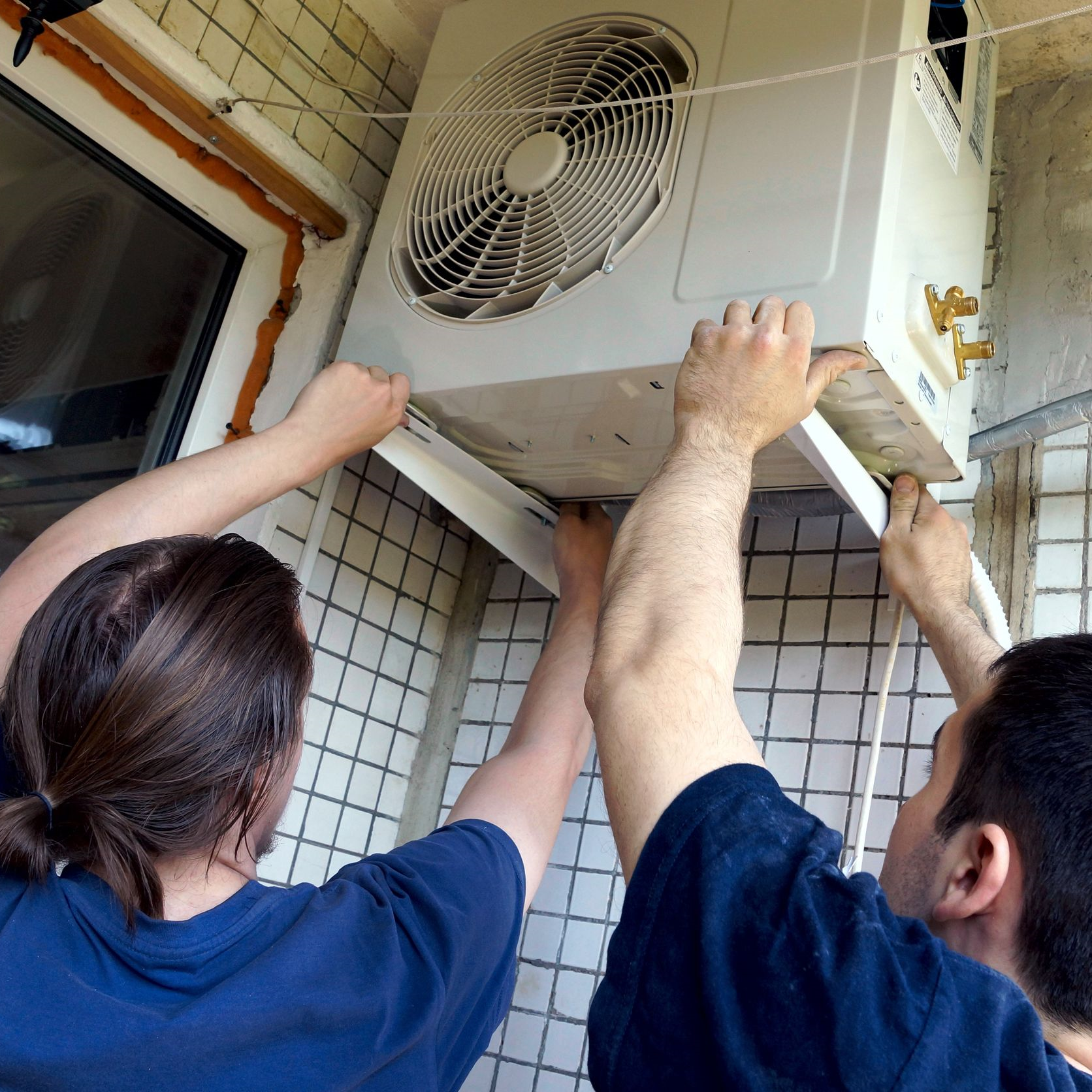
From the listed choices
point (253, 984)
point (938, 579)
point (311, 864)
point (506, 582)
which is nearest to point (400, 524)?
point (506, 582)

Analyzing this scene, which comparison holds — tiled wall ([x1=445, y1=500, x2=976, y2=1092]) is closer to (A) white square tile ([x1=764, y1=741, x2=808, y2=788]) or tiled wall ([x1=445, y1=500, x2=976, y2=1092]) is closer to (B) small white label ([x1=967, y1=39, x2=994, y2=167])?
(A) white square tile ([x1=764, y1=741, x2=808, y2=788])

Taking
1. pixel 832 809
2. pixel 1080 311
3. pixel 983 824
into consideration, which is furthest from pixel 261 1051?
pixel 1080 311

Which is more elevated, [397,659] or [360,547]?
[360,547]

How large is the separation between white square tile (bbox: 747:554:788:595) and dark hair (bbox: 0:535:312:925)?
33.9 inches

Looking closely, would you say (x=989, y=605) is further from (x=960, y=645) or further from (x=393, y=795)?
(x=393, y=795)

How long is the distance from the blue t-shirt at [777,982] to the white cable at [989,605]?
72cm

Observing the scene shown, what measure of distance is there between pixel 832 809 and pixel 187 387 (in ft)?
3.77

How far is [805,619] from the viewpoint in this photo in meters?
1.51

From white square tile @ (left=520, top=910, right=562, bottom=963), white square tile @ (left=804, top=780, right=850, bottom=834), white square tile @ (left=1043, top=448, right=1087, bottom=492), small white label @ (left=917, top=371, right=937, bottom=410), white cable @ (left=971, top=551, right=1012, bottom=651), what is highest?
white square tile @ (left=1043, top=448, right=1087, bottom=492)

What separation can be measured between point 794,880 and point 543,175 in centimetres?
94

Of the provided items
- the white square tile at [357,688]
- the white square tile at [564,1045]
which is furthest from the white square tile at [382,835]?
the white square tile at [564,1045]

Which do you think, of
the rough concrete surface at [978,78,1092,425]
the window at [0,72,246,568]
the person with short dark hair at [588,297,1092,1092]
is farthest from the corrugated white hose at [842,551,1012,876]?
the window at [0,72,246,568]

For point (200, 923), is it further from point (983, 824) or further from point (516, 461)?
point (516, 461)

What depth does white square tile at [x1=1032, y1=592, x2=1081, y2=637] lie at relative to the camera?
4.33 ft
